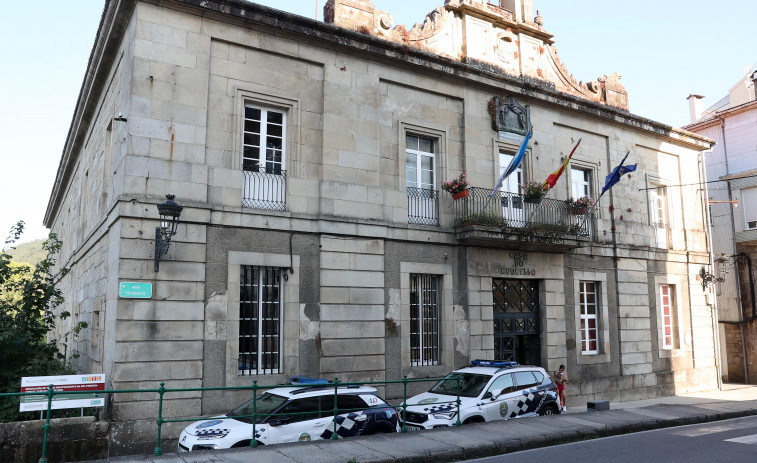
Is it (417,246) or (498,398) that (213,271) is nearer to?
(417,246)

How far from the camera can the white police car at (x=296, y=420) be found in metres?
9.66

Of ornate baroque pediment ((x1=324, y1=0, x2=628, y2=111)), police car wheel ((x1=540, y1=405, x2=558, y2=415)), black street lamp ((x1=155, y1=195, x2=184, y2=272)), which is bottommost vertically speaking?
police car wheel ((x1=540, y1=405, x2=558, y2=415))

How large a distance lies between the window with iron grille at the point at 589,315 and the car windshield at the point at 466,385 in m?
8.02

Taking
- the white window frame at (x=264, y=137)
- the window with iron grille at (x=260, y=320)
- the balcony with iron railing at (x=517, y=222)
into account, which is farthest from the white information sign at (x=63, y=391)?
the balcony with iron railing at (x=517, y=222)

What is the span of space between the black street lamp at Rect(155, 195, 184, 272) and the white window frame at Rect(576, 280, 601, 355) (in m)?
13.6

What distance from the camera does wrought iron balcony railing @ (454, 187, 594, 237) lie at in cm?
1656

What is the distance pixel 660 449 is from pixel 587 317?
9.84 m

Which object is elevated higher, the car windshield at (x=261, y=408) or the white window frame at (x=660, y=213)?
the white window frame at (x=660, y=213)

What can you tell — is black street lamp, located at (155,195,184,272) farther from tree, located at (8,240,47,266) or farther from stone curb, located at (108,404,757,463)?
tree, located at (8,240,47,266)

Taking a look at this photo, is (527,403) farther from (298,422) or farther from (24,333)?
(24,333)

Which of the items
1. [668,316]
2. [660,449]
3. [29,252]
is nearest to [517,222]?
[660,449]

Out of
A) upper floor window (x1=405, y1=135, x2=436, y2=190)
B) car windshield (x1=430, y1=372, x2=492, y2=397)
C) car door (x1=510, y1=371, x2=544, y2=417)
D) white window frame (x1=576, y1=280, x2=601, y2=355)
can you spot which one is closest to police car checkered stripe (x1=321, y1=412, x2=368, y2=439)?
car windshield (x1=430, y1=372, x2=492, y2=397)

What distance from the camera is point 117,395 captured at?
1128cm

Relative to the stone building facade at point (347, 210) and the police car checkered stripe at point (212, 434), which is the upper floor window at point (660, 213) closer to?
the stone building facade at point (347, 210)
